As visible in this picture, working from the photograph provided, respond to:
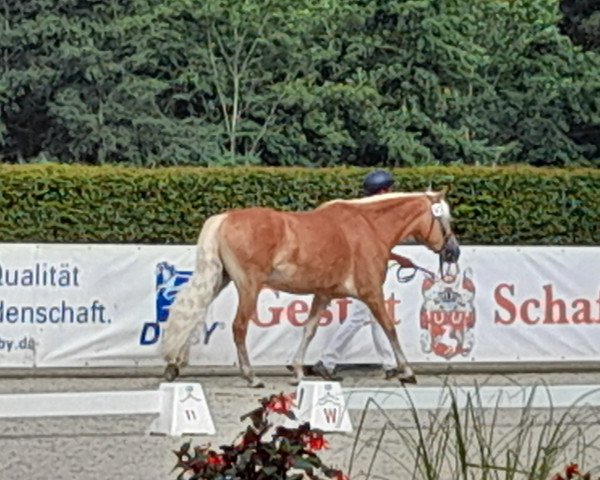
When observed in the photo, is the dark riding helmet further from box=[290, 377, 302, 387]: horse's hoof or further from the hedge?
the hedge

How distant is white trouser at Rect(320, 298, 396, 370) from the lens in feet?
55.8

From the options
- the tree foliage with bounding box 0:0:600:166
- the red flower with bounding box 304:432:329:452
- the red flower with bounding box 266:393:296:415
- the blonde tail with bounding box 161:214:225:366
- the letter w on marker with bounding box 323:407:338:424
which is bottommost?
the tree foliage with bounding box 0:0:600:166

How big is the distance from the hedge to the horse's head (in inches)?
197

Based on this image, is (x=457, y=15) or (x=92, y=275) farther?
(x=457, y=15)

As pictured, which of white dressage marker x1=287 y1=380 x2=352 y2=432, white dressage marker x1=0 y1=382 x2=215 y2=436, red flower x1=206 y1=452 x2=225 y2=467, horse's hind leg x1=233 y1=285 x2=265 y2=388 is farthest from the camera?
horse's hind leg x1=233 y1=285 x2=265 y2=388

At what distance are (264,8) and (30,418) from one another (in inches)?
630

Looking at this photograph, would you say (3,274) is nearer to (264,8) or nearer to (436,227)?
(436,227)

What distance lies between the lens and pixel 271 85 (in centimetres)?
2766

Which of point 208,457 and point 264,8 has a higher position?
point 208,457

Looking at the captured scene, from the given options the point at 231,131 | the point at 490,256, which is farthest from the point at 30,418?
the point at 231,131

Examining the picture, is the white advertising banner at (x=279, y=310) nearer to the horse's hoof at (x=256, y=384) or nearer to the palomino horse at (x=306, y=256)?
the palomino horse at (x=306, y=256)

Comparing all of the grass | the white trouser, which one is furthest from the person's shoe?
the grass

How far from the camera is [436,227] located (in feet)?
56.1

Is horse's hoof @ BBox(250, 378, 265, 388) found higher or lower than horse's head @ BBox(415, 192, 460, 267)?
lower
